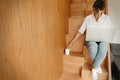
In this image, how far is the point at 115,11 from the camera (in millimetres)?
2879

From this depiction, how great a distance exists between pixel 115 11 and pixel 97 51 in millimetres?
1153

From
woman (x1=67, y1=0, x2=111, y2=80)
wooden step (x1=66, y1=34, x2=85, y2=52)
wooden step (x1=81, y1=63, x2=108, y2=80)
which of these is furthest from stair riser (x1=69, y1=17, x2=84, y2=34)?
wooden step (x1=81, y1=63, x2=108, y2=80)

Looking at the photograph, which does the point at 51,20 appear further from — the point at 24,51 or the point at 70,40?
the point at 70,40

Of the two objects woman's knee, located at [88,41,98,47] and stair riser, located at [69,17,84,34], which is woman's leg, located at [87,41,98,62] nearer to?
woman's knee, located at [88,41,98,47]

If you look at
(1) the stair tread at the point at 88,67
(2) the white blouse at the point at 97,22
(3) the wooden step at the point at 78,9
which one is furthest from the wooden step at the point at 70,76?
(3) the wooden step at the point at 78,9

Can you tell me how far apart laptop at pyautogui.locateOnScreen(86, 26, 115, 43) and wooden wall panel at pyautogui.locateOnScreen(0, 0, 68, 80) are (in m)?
0.54

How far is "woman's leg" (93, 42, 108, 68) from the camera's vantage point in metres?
2.07

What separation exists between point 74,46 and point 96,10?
693mm

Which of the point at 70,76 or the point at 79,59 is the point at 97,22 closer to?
the point at 79,59

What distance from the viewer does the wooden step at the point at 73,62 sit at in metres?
2.31

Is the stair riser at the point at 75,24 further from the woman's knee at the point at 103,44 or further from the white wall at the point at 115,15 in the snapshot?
the white wall at the point at 115,15

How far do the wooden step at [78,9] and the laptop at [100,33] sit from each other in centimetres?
74

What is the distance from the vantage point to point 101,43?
6.97ft

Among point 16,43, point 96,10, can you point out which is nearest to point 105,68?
point 96,10
